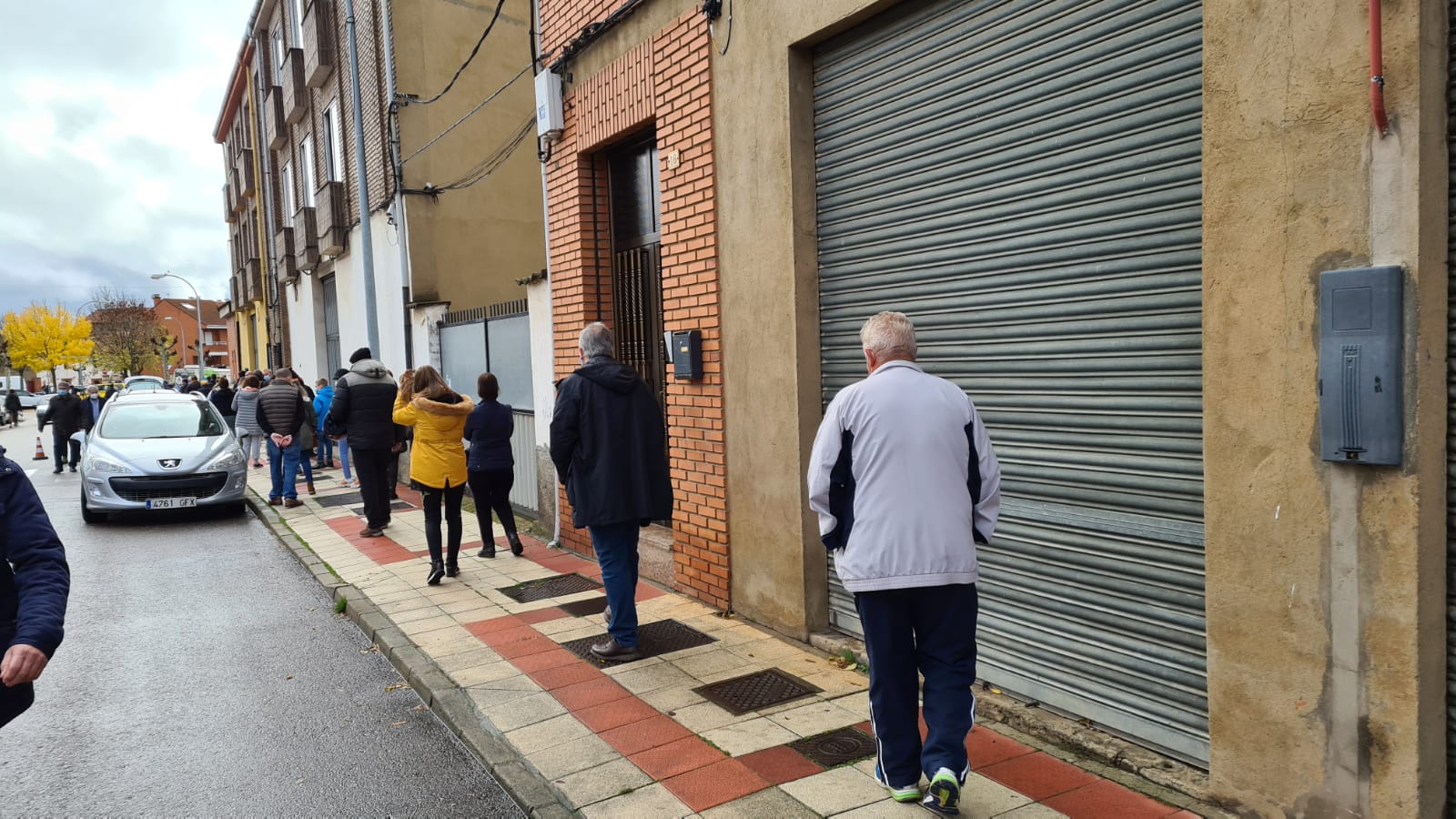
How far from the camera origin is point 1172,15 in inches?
142

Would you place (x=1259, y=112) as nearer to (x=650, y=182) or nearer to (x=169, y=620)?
(x=650, y=182)

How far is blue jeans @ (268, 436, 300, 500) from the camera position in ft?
41.4

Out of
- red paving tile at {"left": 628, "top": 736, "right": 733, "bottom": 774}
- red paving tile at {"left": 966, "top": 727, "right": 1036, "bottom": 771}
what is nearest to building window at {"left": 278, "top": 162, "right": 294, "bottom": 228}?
red paving tile at {"left": 628, "top": 736, "right": 733, "bottom": 774}

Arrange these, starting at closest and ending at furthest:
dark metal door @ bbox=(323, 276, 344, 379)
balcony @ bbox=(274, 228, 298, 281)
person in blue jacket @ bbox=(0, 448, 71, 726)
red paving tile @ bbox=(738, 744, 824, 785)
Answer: person in blue jacket @ bbox=(0, 448, 71, 726), red paving tile @ bbox=(738, 744, 824, 785), dark metal door @ bbox=(323, 276, 344, 379), balcony @ bbox=(274, 228, 298, 281)

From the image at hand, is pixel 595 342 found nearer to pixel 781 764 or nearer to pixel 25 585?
pixel 781 764

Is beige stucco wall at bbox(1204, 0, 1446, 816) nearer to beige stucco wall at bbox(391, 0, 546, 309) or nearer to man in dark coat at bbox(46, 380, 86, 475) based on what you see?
beige stucco wall at bbox(391, 0, 546, 309)

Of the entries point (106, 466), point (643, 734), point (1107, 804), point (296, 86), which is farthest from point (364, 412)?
point (296, 86)

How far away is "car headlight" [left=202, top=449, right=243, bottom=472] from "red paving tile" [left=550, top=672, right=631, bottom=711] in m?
8.60

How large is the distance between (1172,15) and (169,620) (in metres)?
7.42

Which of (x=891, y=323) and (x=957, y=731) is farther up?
(x=891, y=323)

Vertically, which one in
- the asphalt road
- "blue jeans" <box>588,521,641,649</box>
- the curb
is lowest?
the asphalt road

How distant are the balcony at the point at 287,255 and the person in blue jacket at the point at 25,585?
2183 centimetres

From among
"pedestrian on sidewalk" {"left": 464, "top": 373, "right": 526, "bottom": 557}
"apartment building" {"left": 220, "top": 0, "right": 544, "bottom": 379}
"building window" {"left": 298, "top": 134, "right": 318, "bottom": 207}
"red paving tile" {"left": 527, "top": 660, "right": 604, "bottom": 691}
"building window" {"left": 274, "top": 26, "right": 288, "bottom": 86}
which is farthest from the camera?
"building window" {"left": 274, "top": 26, "right": 288, "bottom": 86}

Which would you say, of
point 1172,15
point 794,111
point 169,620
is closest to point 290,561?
point 169,620
